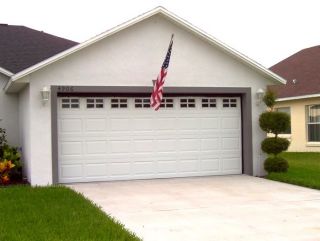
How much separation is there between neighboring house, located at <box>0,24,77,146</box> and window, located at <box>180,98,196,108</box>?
16.8 feet

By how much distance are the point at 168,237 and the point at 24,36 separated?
44.7 feet

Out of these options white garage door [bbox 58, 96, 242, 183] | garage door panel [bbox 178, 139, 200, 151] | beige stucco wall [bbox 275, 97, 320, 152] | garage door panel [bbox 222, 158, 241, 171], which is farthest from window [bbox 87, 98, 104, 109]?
beige stucco wall [bbox 275, 97, 320, 152]

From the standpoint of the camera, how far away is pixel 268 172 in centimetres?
1391

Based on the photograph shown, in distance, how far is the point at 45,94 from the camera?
12219 millimetres

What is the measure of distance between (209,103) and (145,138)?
214cm

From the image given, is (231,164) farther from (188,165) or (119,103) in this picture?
(119,103)

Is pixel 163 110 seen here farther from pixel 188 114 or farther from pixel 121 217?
pixel 121 217

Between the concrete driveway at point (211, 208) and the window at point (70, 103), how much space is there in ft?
6.77

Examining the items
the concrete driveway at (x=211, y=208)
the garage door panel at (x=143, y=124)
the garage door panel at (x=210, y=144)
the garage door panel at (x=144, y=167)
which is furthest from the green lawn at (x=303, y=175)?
the garage door panel at (x=143, y=124)

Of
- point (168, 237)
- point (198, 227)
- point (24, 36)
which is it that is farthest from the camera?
point (24, 36)

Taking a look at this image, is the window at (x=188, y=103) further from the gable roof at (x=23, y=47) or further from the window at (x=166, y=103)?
the gable roof at (x=23, y=47)

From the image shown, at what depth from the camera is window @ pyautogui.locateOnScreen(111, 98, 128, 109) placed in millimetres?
13305

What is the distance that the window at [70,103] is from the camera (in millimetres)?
12927

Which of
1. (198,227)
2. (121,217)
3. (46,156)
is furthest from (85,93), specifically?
(198,227)
